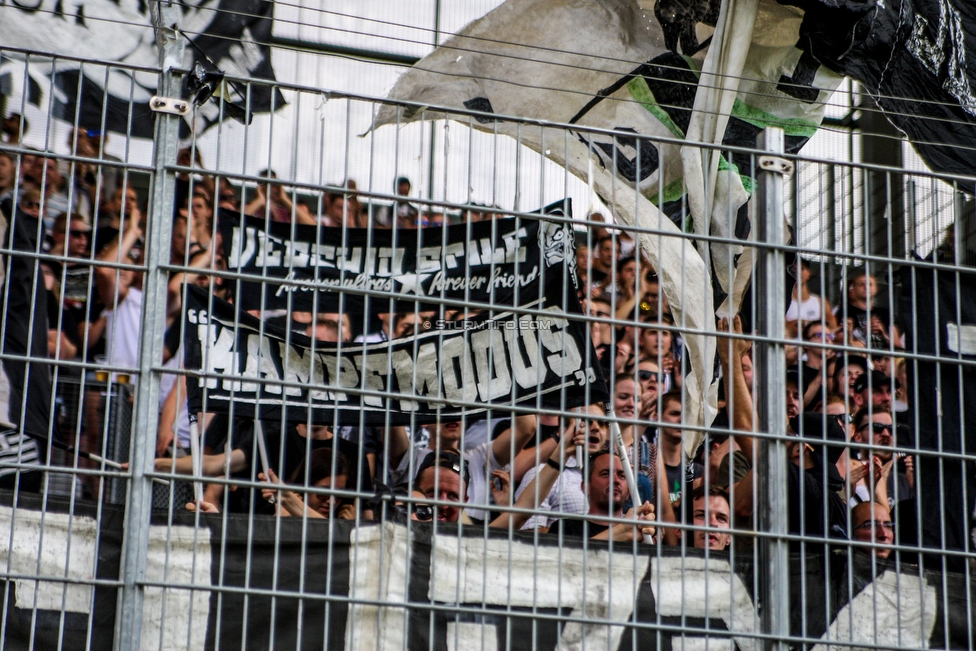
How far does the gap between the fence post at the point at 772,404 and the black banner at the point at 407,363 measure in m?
0.52

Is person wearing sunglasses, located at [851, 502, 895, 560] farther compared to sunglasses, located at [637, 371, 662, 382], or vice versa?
sunglasses, located at [637, 371, 662, 382]

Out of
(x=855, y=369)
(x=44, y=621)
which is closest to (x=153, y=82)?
(x=44, y=621)

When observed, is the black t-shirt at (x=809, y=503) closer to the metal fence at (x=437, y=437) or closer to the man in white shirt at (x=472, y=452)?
the metal fence at (x=437, y=437)

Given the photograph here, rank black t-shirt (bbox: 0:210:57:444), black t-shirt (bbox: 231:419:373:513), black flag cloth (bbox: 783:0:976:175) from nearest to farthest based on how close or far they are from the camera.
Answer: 1. black t-shirt (bbox: 0:210:57:444)
2. black t-shirt (bbox: 231:419:373:513)
3. black flag cloth (bbox: 783:0:976:175)

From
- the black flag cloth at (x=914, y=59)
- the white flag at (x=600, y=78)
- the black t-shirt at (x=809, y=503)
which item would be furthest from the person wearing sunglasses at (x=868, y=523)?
the black flag cloth at (x=914, y=59)

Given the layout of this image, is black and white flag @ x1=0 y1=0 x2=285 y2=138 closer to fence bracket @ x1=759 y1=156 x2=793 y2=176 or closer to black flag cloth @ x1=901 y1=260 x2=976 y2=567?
fence bracket @ x1=759 y1=156 x2=793 y2=176

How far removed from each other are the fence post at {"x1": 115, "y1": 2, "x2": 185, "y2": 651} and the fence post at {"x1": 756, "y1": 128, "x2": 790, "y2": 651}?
1.83m

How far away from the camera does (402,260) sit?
12.6 feet

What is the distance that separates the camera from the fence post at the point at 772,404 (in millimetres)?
3744

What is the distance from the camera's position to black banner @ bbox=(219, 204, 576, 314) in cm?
365

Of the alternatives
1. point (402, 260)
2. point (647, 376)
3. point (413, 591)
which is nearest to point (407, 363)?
point (402, 260)

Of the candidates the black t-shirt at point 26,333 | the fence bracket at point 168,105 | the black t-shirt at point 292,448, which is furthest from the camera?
the black t-shirt at point 292,448

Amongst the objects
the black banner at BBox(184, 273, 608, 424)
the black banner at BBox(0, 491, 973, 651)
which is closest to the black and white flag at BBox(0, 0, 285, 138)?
the black banner at BBox(184, 273, 608, 424)

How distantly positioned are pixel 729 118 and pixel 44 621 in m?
3.96
